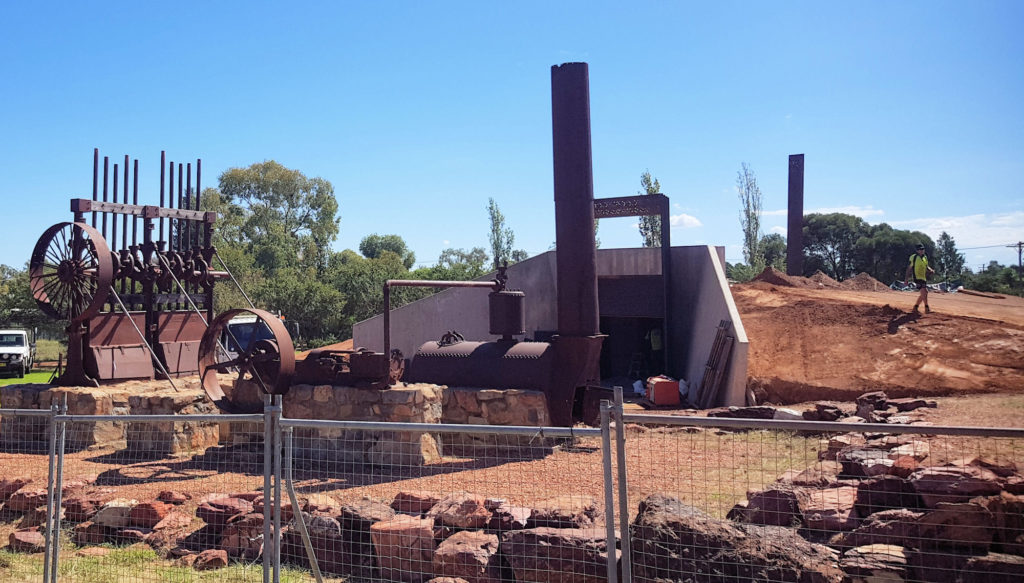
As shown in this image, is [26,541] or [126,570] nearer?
[126,570]

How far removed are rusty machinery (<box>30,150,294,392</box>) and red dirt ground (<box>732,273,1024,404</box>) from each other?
420 inches

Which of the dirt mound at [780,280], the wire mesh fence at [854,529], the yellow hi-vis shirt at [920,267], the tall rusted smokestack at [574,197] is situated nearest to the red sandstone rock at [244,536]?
the wire mesh fence at [854,529]

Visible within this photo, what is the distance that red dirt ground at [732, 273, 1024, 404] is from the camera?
14406 mm

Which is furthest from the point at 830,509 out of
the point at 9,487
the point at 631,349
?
the point at 631,349

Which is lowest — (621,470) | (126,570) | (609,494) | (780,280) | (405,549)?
(126,570)

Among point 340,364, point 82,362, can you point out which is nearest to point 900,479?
point 340,364

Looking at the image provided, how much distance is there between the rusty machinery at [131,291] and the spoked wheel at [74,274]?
→ 0.02 meters

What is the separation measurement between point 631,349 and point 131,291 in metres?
13.2

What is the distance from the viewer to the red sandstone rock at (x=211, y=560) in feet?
19.5

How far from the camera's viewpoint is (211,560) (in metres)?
5.97

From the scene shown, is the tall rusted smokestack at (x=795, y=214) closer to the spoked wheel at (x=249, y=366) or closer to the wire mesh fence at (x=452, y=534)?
the spoked wheel at (x=249, y=366)

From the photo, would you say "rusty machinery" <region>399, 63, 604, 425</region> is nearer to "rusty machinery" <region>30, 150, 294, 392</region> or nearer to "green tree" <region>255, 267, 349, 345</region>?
"rusty machinery" <region>30, 150, 294, 392</region>

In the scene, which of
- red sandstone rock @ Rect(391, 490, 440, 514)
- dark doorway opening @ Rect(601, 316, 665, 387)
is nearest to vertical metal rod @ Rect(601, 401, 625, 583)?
red sandstone rock @ Rect(391, 490, 440, 514)

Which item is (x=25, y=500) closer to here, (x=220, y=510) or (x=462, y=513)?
(x=220, y=510)
